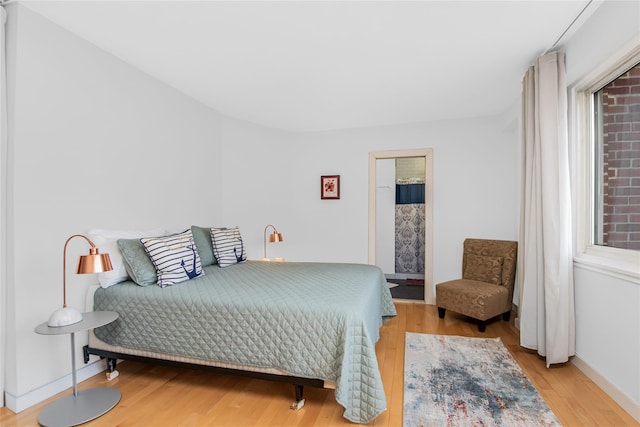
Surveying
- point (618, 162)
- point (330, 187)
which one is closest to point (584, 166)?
point (618, 162)

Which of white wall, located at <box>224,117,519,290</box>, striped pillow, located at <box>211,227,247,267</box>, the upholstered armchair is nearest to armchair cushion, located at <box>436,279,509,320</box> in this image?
the upholstered armchair

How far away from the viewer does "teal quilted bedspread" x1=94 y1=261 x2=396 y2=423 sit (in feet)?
5.71

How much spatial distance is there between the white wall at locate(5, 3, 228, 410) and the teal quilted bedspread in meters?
0.37

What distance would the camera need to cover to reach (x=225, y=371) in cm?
201

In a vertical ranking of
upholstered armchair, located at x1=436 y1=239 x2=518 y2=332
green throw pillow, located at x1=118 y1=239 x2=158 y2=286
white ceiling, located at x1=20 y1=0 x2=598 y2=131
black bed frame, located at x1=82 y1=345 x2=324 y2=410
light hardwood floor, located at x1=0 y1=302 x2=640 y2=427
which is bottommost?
light hardwood floor, located at x1=0 y1=302 x2=640 y2=427

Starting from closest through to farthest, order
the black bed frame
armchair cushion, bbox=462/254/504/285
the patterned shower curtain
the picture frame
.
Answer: the black bed frame
armchair cushion, bbox=462/254/504/285
the picture frame
the patterned shower curtain

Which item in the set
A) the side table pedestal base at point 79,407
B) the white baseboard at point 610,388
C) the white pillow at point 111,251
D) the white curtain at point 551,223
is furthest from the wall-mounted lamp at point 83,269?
the white baseboard at point 610,388

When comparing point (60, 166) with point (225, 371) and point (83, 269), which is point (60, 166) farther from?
point (225, 371)

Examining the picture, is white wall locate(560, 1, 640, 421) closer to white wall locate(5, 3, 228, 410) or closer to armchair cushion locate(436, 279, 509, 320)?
armchair cushion locate(436, 279, 509, 320)

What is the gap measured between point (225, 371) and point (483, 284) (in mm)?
2791

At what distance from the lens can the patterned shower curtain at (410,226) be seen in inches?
224

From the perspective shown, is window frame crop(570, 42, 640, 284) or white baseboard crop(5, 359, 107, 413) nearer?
white baseboard crop(5, 359, 107, 413)

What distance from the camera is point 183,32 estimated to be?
2203 mm

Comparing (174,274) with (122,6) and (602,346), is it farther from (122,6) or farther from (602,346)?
(602,346)
